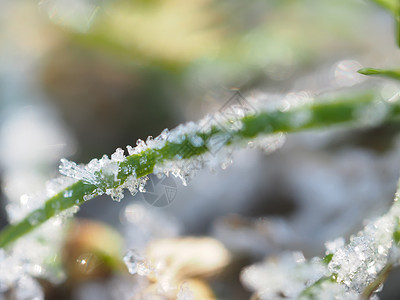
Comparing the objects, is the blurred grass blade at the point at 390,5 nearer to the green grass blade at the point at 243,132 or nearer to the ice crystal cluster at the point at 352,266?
the green grass blade at the point at 243,132

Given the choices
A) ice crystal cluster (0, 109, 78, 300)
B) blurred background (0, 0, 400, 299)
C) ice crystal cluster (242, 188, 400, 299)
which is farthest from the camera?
blurred background (0, 0, 400, 299)

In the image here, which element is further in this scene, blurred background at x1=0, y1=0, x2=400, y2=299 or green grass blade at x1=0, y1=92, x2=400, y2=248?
blurred background at x1=0, y1=0, x2=400, y2=299

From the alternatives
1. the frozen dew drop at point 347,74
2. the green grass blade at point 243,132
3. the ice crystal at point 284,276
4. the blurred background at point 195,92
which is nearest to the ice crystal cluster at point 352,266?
the ice crystal at point 284,276

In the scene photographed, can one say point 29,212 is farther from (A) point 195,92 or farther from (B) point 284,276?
(A) point 195,92

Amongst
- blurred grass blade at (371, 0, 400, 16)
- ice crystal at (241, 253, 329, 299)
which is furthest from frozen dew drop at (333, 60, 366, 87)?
ice crystal at (241, 253, 329, 299)

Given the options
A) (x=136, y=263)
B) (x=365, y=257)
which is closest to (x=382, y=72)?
(x=365, y=257)

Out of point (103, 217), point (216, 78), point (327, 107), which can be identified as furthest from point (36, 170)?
point (327, 107)

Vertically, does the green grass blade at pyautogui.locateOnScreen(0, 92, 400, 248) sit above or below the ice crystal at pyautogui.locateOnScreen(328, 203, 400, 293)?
above

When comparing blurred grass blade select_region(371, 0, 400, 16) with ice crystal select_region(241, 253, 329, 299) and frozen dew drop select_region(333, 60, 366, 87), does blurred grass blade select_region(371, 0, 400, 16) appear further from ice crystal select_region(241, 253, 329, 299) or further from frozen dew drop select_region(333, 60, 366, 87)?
frozen dew drop select_region(333, 60, 366, 87)

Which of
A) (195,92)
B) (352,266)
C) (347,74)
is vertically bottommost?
(352,266)

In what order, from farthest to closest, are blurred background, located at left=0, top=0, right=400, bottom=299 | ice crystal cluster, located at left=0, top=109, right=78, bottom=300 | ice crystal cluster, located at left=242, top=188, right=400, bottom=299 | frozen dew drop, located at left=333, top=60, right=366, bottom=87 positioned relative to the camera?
1. frozen dew drop, located at left=333, top=60, right=366, bottom=87
2. blurred background, located at left=0, top=0, right=400, bottom=299
3. ice crystal cluster, located at left=0, top=109, right=78, bottom=300
4. ice crystal cluster, located at left=242, top=188, right=400, bottom=299
